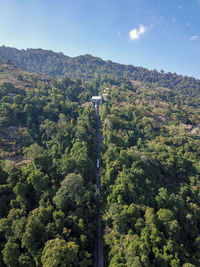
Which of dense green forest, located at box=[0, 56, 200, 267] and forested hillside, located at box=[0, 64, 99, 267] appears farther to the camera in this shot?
dense green forest, located at box=[0, 56, 200, 267]

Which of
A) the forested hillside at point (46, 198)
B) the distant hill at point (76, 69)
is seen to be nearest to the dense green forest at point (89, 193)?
the forested hillside at point (46, 198)

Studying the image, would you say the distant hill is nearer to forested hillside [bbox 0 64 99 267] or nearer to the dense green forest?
the dense green forest

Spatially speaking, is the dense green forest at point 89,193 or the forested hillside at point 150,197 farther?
the forested hillside at point 150,197

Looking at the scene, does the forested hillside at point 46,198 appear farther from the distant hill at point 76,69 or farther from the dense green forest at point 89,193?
the distant hill at point 76,69

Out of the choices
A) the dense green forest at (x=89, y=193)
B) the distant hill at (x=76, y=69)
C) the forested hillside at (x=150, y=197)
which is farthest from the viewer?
the distant hill at (x=76, y=69)

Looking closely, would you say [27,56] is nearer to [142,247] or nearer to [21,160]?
[21,160]

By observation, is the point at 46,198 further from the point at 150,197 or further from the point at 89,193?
the point at 150,197

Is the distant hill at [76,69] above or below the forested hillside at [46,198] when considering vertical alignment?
above

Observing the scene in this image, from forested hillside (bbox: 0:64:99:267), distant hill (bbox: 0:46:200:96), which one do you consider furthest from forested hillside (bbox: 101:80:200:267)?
distant hill (bbox: 0:46:200:96)

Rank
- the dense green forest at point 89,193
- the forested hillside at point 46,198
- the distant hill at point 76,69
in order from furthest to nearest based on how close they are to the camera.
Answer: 1. the distant hill at point 76,69
2. the dense green forest at point 89,193
3. the forested hillside at point 46,198
